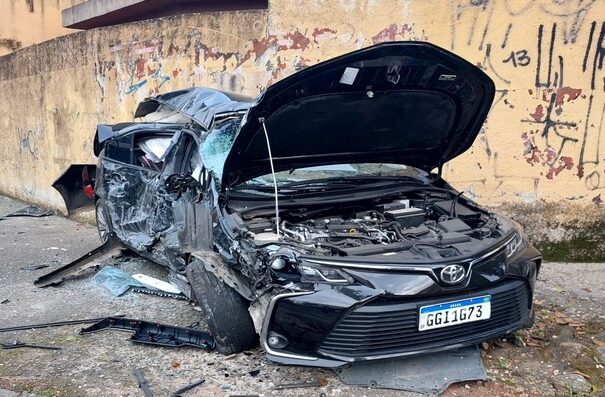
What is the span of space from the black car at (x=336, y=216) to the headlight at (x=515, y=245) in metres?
0.02

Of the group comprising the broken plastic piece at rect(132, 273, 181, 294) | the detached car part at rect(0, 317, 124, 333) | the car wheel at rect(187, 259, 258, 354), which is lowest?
the detached car part at rect(0, 317, 124, 333)

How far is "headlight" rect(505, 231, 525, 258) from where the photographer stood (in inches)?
131

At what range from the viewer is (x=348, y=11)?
20.5ft

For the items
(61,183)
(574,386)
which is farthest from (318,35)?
(574,386)

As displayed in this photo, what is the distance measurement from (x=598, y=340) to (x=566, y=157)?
2.38m

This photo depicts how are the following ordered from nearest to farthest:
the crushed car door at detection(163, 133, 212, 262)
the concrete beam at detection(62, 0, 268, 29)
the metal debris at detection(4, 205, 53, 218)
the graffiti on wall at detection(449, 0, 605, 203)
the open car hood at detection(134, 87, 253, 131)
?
the crushed car door at detection(163, 133, 212, 262) < the open car hood at detection(134, 87, 253, 131) < the graffiti on wall at detection(449, 0, 605, 203) < the concrete beam at detection(62, 0, 268, 29) < the metal debris at detection(4, 205, 53, 218)

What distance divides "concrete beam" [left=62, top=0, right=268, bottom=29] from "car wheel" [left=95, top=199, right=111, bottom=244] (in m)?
4.76

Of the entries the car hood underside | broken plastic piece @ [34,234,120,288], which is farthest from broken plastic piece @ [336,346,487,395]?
broken plastic piece @ [34,234,120,288]

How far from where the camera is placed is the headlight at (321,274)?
293cm

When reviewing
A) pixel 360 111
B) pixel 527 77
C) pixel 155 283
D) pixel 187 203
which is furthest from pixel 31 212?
pixel 527 77

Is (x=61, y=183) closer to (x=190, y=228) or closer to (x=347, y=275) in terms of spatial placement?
(x=190, y=228)

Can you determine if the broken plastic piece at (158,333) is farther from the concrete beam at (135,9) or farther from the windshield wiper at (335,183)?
the concrete beam at (135,9)

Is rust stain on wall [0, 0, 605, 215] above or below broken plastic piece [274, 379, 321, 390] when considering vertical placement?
above

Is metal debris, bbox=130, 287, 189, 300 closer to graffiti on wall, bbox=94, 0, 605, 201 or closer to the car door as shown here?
the car door
